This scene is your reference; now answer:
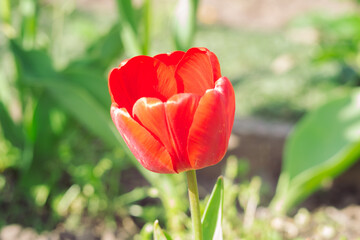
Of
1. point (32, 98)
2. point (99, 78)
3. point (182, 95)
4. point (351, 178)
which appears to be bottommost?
point (351, 178)

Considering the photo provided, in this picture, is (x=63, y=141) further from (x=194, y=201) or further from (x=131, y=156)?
(x=194, y=201)

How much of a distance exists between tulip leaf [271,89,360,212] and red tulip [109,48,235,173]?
3.27 feet

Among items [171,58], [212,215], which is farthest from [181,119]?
[212,215]

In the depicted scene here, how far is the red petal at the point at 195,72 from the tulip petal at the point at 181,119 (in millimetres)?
79

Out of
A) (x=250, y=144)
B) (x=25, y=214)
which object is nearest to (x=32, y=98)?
(x=25, y=214)

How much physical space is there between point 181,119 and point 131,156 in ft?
2.90

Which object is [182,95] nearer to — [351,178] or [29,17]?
[29,17]

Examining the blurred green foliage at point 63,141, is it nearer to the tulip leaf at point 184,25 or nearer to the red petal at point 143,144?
the tulip leaf at point 184,25

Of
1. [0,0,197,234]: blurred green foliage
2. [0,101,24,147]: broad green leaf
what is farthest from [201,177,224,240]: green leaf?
[0,101,24,147]: broad green leaf

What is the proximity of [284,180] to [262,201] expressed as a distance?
0.57 feet

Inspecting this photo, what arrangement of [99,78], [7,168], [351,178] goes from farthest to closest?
[351,178]
[7,168]
[99,78]

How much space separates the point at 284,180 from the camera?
1.82m

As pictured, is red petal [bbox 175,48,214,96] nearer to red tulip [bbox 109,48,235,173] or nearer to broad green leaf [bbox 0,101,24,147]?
red tulip [bbox 109,48,235,173]

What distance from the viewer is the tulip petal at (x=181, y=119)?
0.68 metres
